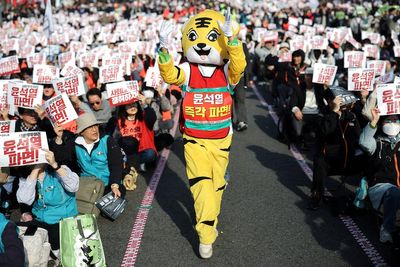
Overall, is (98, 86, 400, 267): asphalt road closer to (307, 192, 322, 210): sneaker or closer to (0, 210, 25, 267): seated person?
(307, 192, 322, 210): sneaker

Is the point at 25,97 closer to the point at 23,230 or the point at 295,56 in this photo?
the point at 23,230

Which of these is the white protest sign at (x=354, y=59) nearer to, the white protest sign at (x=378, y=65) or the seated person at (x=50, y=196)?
the white protest sign at (x=378, y=65)

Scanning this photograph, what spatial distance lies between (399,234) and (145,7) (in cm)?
3127

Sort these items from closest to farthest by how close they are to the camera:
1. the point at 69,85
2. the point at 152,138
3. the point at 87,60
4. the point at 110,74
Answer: the point at 152,138 < the point at 69,85 < the point at 110,74 < the point at 87,60

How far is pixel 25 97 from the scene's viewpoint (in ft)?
21.2

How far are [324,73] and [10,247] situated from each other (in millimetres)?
5372

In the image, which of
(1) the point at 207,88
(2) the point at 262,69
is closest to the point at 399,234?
(1) the point at 207,88

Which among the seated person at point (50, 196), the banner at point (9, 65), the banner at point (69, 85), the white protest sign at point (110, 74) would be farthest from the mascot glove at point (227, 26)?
the banner at point (9, 65)

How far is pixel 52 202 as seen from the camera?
4.60 m

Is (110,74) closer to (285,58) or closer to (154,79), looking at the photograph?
(154,79)

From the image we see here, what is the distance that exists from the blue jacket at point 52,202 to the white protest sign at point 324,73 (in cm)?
428

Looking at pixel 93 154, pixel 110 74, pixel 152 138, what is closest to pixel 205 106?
pixel 93 154

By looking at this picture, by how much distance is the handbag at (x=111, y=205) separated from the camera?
531cm

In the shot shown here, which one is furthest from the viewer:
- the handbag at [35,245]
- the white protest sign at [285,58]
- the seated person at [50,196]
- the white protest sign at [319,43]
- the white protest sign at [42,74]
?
the white protest sign at [319,43]
